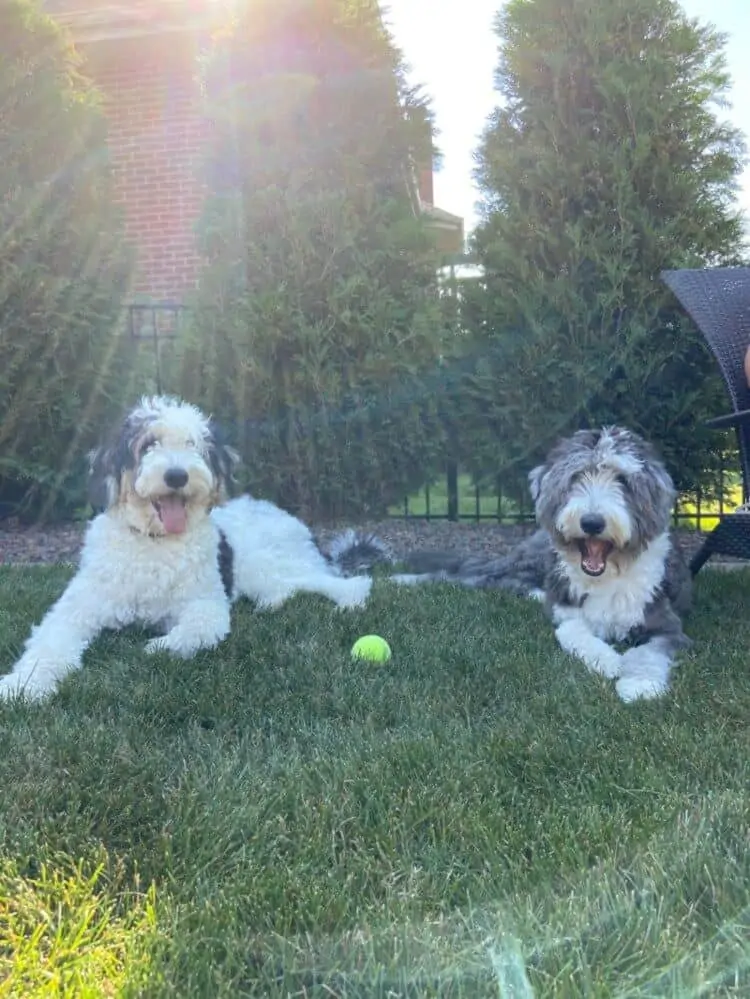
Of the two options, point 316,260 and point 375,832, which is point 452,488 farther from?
point 375,832

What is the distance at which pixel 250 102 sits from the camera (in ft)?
19.1

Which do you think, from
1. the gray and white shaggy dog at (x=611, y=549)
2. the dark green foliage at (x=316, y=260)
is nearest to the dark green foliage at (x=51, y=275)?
the dark green foliage at (x=316, y=260)

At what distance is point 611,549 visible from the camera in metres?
3.41

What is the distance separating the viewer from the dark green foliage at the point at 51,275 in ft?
19.5

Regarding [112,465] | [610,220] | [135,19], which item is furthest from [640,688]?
[135,19]

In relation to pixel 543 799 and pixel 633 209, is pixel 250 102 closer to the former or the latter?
pixel 633 209

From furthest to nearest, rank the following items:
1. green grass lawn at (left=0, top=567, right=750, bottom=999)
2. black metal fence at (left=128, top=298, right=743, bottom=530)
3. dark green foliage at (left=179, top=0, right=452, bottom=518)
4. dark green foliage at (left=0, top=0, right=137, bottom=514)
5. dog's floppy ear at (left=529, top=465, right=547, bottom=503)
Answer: dark green foliage at (left=0, top=0, right=137, bottom=514)
black metal fence at (left=128, top=298, right=743, bottom=530)
dark green foliage at (left=179, top=0, right=452, bottom=518)
dog's floppy ear at (left=529, top=465, right=547, bottom=503)
green grass lawn at (left=0, top=567, right=750, bottom=999)

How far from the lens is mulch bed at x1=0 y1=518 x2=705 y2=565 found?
18.7 feet

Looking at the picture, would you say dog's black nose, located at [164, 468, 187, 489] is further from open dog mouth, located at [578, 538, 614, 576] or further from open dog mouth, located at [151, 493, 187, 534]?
open dog mouth, located at [578, 538, 614, 576]

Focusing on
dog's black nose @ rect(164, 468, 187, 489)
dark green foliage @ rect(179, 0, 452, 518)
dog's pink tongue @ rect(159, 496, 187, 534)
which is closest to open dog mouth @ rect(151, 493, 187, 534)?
dog's pink tongue @ rect(159, 496, 187, 534)

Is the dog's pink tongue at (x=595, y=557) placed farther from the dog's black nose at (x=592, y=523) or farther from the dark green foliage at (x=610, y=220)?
the dark green foliage at (x=610, y=220)

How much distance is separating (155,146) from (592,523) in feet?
30.2

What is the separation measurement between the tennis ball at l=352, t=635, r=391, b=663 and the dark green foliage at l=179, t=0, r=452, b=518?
2.69 m

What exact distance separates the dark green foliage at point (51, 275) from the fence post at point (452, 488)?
102 inches
